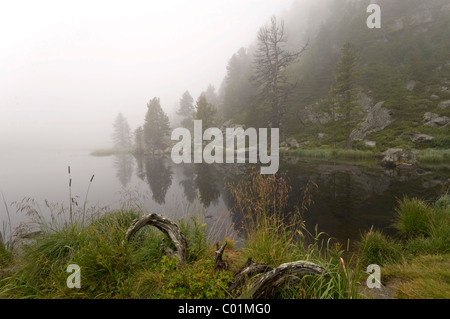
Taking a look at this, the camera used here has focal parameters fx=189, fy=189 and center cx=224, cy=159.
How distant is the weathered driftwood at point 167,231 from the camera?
114 inches

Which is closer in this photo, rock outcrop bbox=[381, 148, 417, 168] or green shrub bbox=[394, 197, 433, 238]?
green shrub bbox=[394, 197, 433, 238]

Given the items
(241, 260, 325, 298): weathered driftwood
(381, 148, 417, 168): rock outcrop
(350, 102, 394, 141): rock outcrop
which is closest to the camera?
(241, 260, 325, 298): weathered driftwood

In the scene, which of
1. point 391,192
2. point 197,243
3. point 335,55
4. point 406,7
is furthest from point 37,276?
point 406,7

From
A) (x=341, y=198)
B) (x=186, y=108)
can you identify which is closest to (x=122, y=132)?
(x=186, y=108)

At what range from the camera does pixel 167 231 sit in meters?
3.16

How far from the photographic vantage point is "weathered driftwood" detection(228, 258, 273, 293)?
2084mm

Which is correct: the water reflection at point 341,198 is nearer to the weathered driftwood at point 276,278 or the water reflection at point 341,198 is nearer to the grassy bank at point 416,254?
the grassy bank at point 416,254

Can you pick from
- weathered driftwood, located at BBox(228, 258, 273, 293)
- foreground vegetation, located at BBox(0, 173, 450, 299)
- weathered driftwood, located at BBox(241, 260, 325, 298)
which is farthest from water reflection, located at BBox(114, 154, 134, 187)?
weathered driftwood, located at BBox(241, 260, 325, 298)

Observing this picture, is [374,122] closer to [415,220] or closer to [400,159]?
[400,159]

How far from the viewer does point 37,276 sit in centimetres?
247

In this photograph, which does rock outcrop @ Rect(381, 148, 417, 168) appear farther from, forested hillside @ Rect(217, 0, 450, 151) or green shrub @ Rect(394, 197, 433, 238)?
green shrub @ Rect(394, 197, 433, 238)

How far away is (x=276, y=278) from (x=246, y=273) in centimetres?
33

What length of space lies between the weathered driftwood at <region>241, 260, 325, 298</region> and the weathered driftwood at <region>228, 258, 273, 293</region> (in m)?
0.16
